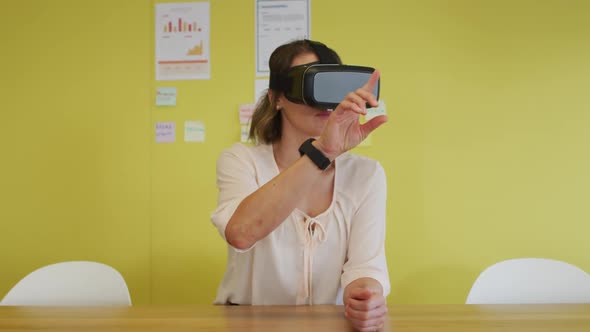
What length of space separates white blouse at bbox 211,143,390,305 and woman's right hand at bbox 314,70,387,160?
21 centimetres

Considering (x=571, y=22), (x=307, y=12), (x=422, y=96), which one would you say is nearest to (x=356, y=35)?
(x=307, y=12)

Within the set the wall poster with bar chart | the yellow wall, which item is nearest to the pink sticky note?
the yellow wall

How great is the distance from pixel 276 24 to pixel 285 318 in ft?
4.14

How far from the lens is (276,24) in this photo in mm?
1863

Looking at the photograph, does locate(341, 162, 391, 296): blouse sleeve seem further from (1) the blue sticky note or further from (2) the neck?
(1) the blue sticky note

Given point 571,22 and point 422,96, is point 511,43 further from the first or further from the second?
point 422,96

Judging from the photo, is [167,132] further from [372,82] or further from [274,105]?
[372,82]

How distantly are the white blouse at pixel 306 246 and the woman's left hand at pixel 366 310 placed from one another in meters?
0.19

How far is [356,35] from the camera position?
6.07ft

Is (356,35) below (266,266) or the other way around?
the other way around

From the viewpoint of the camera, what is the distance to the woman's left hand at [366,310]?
87cm

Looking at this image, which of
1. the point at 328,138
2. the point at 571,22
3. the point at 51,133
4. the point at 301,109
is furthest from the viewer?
the point at 51,133

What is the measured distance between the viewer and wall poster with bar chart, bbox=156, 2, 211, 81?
188 centimetres

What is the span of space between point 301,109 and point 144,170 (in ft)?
3.25
